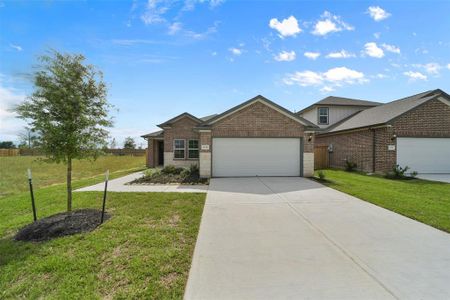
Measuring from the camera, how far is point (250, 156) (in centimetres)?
1356

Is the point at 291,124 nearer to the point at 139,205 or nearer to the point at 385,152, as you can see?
the point at 385,152

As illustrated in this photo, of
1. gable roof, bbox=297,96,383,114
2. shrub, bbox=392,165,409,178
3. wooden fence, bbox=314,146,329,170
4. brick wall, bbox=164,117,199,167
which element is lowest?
shrub, bbox=392,165,409,178

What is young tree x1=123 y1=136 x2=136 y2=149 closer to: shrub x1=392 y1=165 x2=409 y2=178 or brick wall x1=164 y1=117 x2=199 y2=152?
brick wall x1=164 y1=117 x2=199 y2=152

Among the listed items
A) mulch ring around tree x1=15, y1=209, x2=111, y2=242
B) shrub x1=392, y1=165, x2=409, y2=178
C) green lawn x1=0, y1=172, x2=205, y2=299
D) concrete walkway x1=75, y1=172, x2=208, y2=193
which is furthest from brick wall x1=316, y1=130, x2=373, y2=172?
mulch ring around tree x1=15, y1=209, x2=111, y2=242

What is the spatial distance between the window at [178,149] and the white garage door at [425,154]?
13815mm

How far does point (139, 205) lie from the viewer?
7.29 metres

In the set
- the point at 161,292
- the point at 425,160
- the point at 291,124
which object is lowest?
the point at 161,292

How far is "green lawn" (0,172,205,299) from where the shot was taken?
124 inches

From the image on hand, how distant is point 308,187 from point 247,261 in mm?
7135

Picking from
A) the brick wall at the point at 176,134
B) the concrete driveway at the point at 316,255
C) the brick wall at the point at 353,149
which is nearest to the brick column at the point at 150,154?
the brick wall at the point at 176,134

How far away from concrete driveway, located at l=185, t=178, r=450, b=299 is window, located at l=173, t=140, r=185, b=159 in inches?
457

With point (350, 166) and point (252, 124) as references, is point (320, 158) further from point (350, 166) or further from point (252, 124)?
point (252, 124)

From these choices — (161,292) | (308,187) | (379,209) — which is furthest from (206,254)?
(308,187)

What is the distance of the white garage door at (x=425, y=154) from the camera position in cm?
1460
